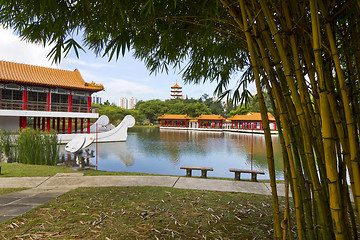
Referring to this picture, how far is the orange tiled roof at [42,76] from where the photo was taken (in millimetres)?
11047

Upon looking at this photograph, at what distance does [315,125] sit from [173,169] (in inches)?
222

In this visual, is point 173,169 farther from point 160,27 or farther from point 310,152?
point 310,152

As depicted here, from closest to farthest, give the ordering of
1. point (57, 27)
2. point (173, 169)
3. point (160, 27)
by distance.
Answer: point (57, 27), point (160, 27), point (173, 169)

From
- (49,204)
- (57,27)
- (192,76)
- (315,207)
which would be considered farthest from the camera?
(192,76)

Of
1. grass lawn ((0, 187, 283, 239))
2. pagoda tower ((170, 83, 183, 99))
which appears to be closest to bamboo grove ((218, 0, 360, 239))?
grass lawn ((0, 187, 283, 239))

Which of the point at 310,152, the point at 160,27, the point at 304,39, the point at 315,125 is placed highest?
the point at 160,27

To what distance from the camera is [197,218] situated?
1904 millimetres

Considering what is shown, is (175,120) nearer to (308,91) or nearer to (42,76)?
(42,76)

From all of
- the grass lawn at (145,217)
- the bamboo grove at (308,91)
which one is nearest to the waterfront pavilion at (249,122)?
the grass lawn at (145,217)

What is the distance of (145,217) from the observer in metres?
1.91

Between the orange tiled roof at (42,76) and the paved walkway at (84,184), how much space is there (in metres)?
9.91

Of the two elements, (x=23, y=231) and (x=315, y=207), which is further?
(x=23, y=231)

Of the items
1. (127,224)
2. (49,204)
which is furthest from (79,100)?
(127,224)

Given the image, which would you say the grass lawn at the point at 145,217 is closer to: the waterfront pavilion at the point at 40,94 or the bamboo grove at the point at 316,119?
the bamboo grove at the point at 316,119
